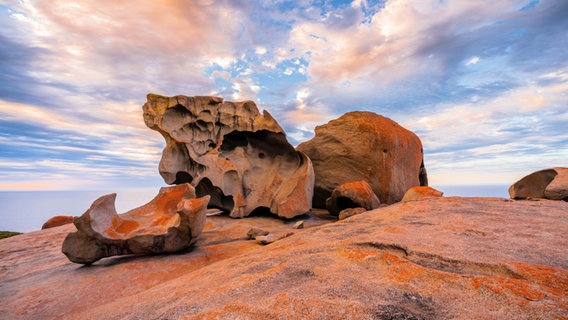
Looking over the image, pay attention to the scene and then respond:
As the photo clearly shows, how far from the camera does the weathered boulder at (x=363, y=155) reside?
987cm

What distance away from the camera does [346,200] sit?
8.50 metres

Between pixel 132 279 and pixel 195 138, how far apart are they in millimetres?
5754

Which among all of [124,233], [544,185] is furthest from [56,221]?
[544,185]

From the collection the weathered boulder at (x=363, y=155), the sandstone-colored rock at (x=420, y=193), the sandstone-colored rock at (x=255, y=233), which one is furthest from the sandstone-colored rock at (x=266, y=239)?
the weathered boulder at (x=363, y=155)

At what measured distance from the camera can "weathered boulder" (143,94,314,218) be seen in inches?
364

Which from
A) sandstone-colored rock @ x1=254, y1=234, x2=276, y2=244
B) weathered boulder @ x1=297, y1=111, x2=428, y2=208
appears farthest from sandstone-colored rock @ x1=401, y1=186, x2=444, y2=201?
sandstone-colored rock @ x1=254, y1=234, x2=276, y2=244

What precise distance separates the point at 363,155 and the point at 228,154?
4560 millimetres

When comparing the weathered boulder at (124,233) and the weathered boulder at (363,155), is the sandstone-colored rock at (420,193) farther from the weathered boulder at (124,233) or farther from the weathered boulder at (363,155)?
the weathered boulder at (124,233)

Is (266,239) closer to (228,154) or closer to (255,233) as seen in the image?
(255,233)

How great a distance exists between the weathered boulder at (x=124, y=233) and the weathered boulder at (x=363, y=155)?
18.8ft

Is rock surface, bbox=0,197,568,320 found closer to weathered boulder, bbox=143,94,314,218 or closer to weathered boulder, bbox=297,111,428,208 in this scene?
weathered boulder, bbox=143,94,314,218

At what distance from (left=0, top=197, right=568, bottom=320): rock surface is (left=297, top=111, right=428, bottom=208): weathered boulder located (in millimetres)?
4639

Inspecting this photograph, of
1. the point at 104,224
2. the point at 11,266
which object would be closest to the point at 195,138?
the point at 104,224

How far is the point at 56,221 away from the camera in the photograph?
1116 cm
